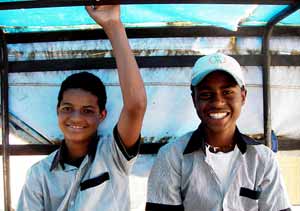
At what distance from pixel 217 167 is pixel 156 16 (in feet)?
3.17

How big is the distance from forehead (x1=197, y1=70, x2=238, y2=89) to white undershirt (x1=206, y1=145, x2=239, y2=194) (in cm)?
36

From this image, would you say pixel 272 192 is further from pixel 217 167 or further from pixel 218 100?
pixel 218 100

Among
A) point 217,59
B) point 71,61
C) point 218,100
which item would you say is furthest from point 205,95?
point 71,61

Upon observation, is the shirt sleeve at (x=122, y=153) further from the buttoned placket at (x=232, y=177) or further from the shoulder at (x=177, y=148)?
the buttoned placket at (x=232, y=177)

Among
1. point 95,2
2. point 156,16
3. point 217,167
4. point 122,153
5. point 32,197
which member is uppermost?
point 156,16

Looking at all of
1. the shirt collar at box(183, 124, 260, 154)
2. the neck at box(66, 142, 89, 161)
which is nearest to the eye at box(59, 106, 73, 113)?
the neck at box(66, 142, 89, 161)

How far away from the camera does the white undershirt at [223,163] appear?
207cm

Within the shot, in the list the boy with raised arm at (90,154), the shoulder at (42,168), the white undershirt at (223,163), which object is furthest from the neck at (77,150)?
the white undershirt at (223,163)

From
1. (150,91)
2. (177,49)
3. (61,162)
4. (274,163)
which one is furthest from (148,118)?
(274,163)

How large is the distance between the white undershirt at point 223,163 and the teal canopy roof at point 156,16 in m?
0.76

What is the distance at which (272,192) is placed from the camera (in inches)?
80.8

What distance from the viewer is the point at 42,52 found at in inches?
102

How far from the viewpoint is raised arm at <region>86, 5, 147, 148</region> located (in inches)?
67.7

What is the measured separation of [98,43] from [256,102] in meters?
1.12
